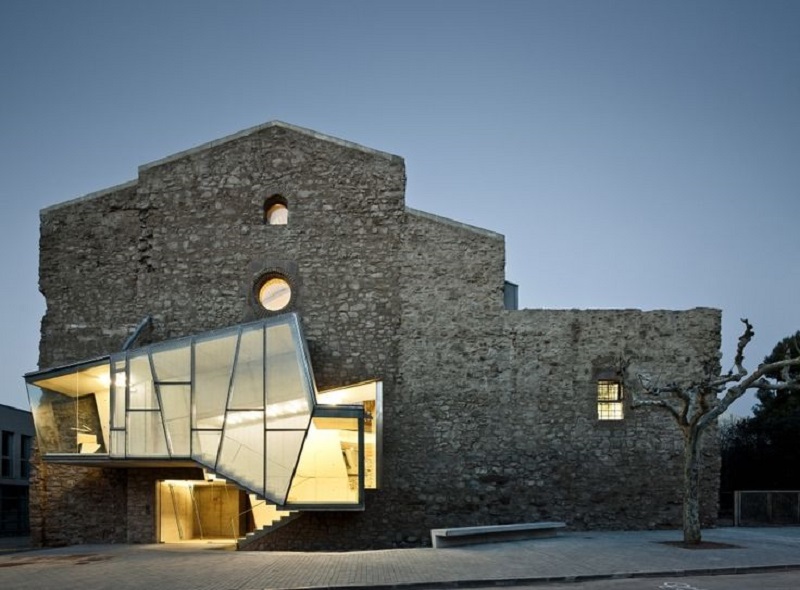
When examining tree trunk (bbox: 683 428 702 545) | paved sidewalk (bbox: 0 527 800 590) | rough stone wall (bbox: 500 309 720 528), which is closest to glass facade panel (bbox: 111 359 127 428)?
paved sidewalk (bbox: 0 527 800 590)

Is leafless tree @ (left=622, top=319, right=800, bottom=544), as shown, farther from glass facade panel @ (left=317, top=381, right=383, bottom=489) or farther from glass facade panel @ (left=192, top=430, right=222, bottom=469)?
glass facade panel @ (left=192, top=430, right=222, bottom=469)

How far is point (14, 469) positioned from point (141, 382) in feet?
66.4

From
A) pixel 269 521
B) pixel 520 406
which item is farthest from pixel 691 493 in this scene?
pixel 269 521

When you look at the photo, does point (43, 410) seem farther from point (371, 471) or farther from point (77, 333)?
point (371, 471)

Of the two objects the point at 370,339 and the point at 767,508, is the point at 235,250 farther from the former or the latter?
the point at 767,508

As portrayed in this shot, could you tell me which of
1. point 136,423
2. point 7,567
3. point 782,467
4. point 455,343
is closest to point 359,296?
point 455,343

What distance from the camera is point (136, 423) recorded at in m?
18.6

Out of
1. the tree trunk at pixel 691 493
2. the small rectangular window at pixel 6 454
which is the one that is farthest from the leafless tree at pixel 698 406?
the small rectangular window at pixel 6 454

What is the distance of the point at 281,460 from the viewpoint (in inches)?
701

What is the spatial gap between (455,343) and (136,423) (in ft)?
28.3

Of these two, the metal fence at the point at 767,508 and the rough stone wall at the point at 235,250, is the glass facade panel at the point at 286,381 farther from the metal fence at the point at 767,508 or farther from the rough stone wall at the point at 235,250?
the metal fence at the point at 767,508

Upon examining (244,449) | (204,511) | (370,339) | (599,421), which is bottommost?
(204,511)

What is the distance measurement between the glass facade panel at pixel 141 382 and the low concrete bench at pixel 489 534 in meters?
7.58

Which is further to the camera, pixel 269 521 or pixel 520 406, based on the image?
pixel 520 406
